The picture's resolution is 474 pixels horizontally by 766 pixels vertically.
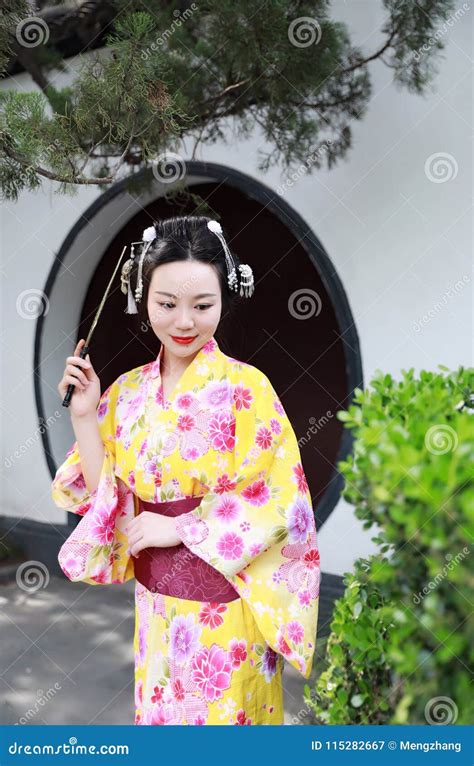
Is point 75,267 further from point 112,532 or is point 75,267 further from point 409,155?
point 112,532

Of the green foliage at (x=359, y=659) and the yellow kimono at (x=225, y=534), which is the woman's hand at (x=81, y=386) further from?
the green foliage at (x=359, y=659)

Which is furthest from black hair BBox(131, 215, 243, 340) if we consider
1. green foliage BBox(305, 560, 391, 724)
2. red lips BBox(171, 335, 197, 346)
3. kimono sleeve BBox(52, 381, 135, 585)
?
green foliage BBox(305, 560, 391, 724)

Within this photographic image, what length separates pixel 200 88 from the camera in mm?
3014

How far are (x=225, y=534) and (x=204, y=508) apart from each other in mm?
84

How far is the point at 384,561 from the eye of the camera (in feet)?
4.62

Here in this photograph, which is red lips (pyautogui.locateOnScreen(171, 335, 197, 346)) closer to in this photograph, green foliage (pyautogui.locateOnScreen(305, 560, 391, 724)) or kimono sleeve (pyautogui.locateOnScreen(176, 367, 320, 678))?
kimono sleeve (pyautogui.locateOnScreen(176, 367, 320, 678))

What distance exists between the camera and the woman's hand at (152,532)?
1943 millimetres

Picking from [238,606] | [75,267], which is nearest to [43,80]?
[75,267]

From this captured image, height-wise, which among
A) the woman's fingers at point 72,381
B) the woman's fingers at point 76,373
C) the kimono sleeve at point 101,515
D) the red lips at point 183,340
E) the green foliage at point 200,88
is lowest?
the kimono sleeve at point 101,515

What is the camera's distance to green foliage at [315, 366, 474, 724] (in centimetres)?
124

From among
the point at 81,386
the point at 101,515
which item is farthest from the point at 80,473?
the point at 81,386

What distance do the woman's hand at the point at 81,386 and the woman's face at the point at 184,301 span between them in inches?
8.7

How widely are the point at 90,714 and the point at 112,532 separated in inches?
52.2

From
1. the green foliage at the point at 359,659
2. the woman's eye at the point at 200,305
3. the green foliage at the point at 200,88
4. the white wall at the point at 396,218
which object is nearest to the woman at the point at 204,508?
the woman's eye at the point at 200,305
